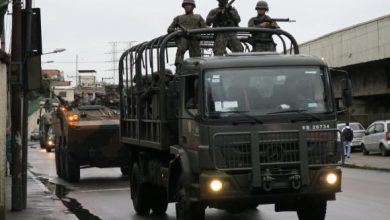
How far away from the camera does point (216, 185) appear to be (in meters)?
8.21

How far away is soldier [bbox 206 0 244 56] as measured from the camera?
34.6 ft

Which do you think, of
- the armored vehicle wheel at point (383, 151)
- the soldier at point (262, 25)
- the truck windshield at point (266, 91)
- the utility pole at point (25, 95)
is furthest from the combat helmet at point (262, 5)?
the armored vehicle wheel at point (383, 151)

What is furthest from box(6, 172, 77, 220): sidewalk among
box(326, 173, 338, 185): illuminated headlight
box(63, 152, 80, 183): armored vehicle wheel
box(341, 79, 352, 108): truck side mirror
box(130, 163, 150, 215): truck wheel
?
box(341, 79, 352, 108): truck side mirror

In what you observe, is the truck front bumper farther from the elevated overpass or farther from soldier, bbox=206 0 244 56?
the elevated overpass

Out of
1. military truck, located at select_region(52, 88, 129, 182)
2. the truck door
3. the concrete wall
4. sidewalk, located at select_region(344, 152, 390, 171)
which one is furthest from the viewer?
the concrete wall

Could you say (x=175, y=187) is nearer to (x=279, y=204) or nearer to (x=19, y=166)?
(x=279, y=204)

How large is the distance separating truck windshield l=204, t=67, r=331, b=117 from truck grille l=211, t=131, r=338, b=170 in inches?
12.2

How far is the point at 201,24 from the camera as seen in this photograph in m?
11.3

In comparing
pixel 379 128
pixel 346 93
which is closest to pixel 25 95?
pixel 346 93

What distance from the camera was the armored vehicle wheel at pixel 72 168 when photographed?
66.2 ft

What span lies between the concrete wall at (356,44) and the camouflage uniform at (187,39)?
23420 millimetres

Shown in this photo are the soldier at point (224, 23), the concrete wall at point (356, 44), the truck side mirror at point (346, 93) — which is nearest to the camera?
the truck side mirror at point (346, 93)

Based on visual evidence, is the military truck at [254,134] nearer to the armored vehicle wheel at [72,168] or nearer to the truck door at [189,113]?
the truck door at [189,113]

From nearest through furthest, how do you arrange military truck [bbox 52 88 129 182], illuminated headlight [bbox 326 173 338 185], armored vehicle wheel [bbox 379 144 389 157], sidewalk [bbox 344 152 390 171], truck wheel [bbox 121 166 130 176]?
illuminated headlight [bbox 326 173 338 185] → military truck [bbox 52 88 129 182] → truck wheel [bbox 121 166 130 176] → sidewalk [bbox 344 152 390 171] → armored vehicle wheel [bbox 379 144 389 157]
